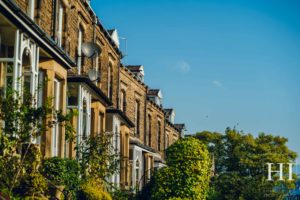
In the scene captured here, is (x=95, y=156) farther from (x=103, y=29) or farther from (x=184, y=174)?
(x=103, y=29)

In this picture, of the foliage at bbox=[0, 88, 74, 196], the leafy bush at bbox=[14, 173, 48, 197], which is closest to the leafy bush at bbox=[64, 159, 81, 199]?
the leafy bush at bbox=[14, 173, 48, 197]

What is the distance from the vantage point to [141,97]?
161 feet

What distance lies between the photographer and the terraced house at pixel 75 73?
17953mm

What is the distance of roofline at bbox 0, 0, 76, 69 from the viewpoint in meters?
16.3

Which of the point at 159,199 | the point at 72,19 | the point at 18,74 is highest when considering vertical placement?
the point at 72,19

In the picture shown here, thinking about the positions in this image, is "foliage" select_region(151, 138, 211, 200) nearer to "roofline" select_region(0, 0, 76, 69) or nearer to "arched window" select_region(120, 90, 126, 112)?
"roofline" select_region(0, 0, 76, 69)

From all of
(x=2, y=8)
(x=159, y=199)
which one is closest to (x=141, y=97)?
(x=159, y=199)

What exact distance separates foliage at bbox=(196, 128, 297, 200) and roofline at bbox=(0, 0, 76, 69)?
5325 cm

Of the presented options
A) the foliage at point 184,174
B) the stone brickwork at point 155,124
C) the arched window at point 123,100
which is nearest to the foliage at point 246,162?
the stone brickwork at point 155,124

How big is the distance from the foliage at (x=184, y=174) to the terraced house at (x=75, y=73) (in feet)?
7.15

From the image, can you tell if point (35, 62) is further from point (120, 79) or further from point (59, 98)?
point (120, 79)

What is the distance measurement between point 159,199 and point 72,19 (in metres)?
9.28

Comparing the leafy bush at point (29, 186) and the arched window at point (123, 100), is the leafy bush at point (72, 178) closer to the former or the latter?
the leafy bush at point (29, 186)

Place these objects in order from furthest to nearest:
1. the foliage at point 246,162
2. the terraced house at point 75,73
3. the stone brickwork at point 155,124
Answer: the foliage at point 246,162 → the stone brickwork at point 155,124 → the terraced house at point 75,73
